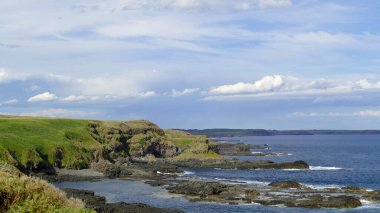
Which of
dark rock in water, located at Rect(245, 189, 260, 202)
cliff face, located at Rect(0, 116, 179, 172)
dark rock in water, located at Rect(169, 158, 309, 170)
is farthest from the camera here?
dark rock in water, located at Rect(169, 158, 309, 170)

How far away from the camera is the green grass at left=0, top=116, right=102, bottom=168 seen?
102 metres

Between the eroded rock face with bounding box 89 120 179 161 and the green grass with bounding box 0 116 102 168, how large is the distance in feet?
23.3

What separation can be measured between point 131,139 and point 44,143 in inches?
1843

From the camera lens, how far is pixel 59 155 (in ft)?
374

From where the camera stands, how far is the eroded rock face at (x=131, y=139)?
146125mm

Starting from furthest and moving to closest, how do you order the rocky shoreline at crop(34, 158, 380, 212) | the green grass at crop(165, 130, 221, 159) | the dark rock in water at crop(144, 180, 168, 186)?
the green grass at crop(165, 130, 221, 159) → the dark rock in water at crop(144, 180, 168, 186) → the rocky shoreline at crop(34, 158, 380, 212)

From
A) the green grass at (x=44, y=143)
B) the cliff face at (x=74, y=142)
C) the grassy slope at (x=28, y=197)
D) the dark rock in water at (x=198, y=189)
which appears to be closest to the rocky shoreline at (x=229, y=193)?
the dark rock in water at (x=198, y=189)

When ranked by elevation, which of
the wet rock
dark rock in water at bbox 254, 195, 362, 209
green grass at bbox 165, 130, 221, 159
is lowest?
dark rock in water at bbox 254, 195, 362, 209

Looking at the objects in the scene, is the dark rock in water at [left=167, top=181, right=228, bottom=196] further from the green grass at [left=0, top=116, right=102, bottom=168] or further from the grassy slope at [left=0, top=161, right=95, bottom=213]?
the grassy slope at [left=0, top=161, right=95, bottom=213]

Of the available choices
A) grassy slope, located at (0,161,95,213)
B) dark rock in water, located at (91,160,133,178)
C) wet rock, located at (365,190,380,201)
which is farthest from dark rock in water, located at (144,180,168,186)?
grassy slope, located at (0,161,95,213)

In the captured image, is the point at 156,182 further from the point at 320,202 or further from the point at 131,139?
the point at 131,139

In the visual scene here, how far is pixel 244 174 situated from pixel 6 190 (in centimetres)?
9019

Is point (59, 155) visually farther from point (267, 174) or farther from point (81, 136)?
point (267, 174)

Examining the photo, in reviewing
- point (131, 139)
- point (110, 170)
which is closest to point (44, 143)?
point (110, 170)
